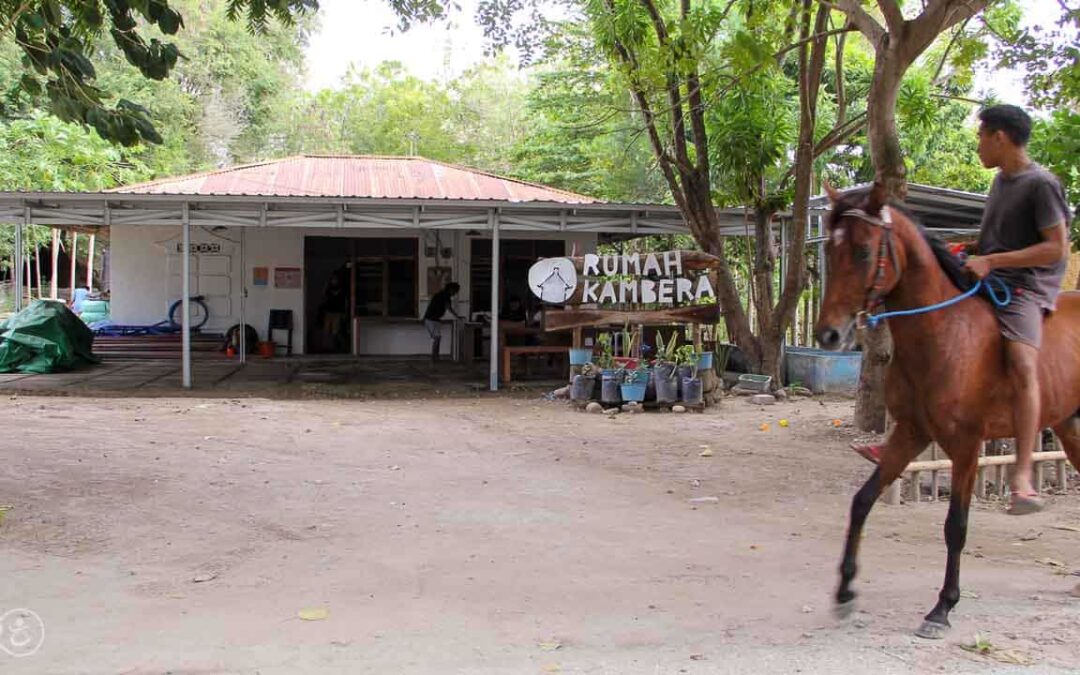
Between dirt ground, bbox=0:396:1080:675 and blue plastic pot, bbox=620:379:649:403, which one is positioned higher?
blue plastic pot, bbox=620:379:649:403

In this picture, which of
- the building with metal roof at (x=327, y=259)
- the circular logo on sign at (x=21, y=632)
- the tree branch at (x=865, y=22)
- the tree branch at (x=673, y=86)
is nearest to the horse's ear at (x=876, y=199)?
the circular logo on sign at (x=21, y=632)

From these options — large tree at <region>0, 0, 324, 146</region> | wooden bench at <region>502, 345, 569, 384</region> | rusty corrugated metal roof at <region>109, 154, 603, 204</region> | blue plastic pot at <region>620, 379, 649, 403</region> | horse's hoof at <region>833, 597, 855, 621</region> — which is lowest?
horse's hoof at <region>833, 597, 855, 621</region>

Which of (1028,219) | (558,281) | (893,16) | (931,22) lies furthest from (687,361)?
(1028,219)

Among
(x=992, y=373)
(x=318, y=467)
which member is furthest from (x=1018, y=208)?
(x=318, y=467)

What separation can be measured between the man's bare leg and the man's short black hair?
102cm

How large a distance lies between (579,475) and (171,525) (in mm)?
3533

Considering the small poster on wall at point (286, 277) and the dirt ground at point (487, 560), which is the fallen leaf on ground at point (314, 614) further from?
the small poster on wall at point (286, 277)

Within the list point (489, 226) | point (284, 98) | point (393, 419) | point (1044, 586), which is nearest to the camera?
point (1044, 586)

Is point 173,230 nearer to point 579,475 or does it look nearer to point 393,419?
point 393,419

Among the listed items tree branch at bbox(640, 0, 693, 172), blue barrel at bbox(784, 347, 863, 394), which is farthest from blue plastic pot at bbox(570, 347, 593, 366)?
blue barrel at bbox(784, 347, 863, 394)

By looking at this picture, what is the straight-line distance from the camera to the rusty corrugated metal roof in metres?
17.4

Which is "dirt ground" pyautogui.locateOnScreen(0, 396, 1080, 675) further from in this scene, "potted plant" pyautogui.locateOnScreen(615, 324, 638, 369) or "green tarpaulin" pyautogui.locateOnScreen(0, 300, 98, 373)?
"green tarpaulin" pyautogui.locateOnScreen(0, 300, 98, 373)

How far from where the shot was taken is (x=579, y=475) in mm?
8234

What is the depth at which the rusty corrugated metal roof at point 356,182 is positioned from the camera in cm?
1744
